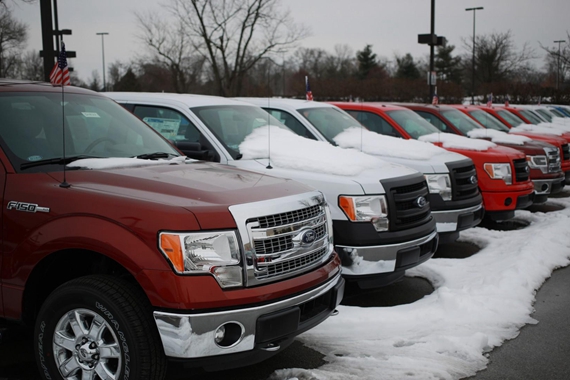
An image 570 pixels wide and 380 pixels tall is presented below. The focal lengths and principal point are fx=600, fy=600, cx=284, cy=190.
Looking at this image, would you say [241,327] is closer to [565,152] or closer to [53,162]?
[53,162]

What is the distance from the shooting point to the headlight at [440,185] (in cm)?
734

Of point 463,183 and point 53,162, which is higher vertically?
point 53,162

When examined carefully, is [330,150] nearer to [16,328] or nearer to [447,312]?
[447,312]

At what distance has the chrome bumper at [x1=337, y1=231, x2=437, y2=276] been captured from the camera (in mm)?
5309

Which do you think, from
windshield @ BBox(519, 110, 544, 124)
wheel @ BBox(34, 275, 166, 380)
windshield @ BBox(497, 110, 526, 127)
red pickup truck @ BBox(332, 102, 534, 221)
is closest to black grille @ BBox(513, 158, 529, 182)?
red pickup truck @ BBox(332, 102, 534, 221)

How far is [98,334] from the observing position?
3.33 meters

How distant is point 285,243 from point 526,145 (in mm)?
9197

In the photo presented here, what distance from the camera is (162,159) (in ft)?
14.7

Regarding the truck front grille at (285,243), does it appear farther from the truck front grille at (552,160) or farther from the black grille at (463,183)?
the truck front grille at (552,160)

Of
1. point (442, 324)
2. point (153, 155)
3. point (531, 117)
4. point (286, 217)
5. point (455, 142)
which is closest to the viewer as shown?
point (286, 217)

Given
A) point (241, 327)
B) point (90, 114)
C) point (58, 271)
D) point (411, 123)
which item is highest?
point (90, 114)

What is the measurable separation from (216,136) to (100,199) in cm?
294

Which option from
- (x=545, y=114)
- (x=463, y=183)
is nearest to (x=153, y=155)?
(x=463, y=183)

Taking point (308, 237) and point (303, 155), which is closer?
point (308, 237)
